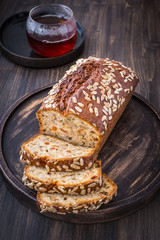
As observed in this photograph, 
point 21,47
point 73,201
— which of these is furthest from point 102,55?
point 73,201

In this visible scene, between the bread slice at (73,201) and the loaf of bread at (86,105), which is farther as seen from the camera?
the loaf of bread at (86,105)

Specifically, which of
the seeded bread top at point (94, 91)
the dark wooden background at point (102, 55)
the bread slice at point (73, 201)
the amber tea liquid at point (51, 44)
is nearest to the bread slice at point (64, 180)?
the bread slice at point (73, 201)

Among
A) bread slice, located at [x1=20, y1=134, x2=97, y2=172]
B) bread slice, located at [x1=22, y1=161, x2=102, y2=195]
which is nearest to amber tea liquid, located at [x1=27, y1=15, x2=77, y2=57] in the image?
bread slice, located at [x1=20, y1=134, x2=97, y2=172]

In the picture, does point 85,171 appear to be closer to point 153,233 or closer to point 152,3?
point 153,233

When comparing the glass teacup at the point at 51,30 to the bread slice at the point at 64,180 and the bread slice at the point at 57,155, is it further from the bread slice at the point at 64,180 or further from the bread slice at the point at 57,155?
the bread slice at the point at 64,180

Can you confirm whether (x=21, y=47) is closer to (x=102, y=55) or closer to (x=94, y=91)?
(x=102, y=55)

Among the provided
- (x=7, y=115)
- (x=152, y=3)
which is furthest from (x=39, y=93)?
(x=152, y=3)
